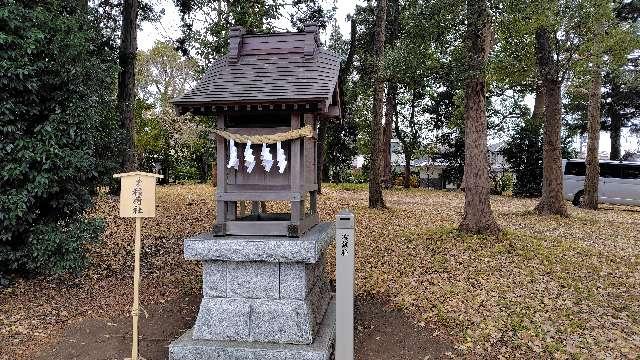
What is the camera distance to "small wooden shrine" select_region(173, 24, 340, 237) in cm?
512

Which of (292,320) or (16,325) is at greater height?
(292,320)

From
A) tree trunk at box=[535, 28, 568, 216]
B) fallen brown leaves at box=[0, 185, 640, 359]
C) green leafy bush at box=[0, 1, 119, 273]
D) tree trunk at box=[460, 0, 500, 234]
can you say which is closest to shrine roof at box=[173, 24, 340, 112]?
green leafy bush at box=[0, 1, 119, 273]

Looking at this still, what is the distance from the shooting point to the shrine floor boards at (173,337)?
5367 mm

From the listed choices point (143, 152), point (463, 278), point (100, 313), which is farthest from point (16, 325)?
point (143, 152)

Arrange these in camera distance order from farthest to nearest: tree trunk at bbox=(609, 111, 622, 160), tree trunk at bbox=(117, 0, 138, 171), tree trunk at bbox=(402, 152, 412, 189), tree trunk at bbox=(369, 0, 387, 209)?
tree trunk at bbox=(402, 152, 412, 189)
tree trunk at bbox=(609, 111, 622, 160)
tree trunk at bbox=(369, 0, 387, 209)
tree trunk at bbox=(117, 0, 138, 171)

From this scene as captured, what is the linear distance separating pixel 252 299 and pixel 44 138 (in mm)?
3922

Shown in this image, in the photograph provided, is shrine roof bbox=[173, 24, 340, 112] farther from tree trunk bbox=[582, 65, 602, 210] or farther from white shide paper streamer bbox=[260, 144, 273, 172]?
tree trunk bbox=[582, 65, 602, 210]

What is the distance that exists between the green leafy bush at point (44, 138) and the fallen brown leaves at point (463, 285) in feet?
2.43

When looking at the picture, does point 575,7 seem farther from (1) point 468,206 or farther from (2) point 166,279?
(2) point 166,279

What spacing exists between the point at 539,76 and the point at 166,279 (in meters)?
10.8

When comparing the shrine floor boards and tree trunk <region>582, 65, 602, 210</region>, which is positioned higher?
tree trunk <region>582, 65, 602, 210</region>

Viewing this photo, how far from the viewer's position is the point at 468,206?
9.66 m

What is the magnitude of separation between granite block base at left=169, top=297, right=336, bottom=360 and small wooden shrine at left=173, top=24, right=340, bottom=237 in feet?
3.90

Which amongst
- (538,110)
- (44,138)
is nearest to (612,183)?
(538,110)
